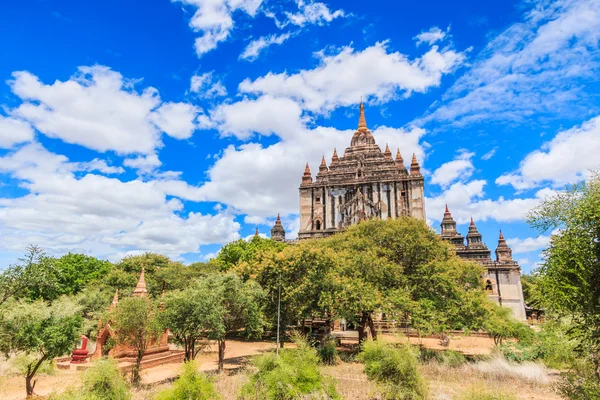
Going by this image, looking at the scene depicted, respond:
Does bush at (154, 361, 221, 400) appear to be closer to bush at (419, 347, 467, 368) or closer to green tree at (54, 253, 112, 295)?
bush at (419, 347, 467, 368)

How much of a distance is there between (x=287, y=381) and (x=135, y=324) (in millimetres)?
8078

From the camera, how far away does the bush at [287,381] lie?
12812 mm

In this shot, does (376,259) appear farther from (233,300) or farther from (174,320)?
(174,320)

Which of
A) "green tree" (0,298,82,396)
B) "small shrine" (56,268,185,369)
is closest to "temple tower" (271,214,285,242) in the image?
"small shrine" (56,268,185,369)

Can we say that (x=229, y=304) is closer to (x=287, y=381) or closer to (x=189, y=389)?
A: (x=287, y=381)

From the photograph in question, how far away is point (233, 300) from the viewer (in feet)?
63.4

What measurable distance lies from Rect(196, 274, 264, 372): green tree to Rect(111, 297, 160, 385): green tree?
2554 mm

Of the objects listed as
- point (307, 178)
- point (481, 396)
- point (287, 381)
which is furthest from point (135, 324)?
point (307, 178)

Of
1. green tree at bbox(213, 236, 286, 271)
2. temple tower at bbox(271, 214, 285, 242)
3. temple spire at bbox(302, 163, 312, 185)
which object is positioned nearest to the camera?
green tree at bbox(213, 236, 286, 271)

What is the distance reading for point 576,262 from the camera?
31.5 ft

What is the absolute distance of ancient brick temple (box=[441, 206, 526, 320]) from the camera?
1879 inches

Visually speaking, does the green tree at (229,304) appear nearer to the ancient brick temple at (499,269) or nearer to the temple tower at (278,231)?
the ancient brick temple at (499,269)

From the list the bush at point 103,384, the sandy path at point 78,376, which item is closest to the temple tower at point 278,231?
the sandy path at point 78,376

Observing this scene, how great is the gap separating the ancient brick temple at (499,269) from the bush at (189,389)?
1654 inches
